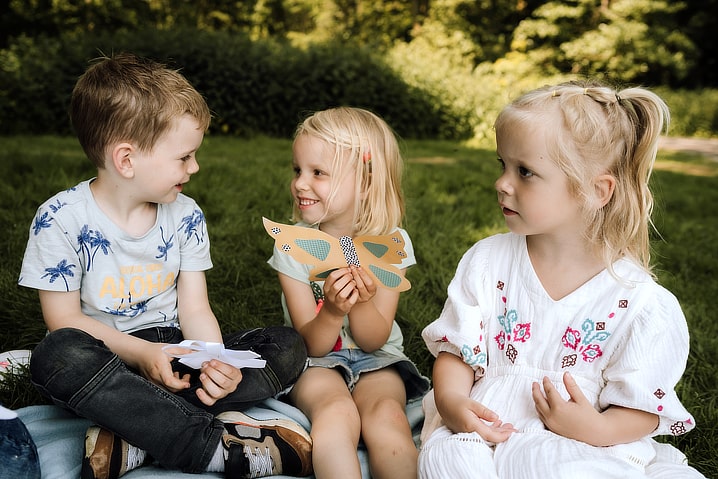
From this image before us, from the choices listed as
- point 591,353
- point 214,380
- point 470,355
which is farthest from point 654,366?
point 214,380

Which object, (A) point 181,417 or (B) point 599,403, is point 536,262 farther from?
(A) point 181,417

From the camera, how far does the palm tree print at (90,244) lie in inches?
76.3

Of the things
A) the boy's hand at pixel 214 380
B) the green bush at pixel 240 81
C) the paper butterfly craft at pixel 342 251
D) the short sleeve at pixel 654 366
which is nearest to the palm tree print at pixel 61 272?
the boy's hand at pixel 214 380

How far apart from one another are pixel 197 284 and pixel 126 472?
643 mm

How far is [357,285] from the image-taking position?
6.40ft

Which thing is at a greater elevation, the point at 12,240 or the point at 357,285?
the point at 357,285

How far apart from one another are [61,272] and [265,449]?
77 cm

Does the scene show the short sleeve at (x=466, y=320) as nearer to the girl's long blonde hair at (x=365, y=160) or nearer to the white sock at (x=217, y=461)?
the girl's long blonde hair at (x=365, y=160)

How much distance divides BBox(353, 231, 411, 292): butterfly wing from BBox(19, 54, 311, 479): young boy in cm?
35

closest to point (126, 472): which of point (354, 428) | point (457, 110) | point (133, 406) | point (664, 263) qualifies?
point (133, 406)

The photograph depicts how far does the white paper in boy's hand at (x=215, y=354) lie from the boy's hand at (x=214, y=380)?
7cm

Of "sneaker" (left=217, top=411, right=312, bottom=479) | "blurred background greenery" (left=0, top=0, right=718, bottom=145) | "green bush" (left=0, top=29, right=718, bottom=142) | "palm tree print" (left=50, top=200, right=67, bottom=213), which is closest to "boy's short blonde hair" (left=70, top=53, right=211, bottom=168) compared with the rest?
"palm tree print" (left=50, top=200, right=67, bottom=213)

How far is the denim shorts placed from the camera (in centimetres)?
219

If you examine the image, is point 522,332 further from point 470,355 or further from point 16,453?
point 16,453
